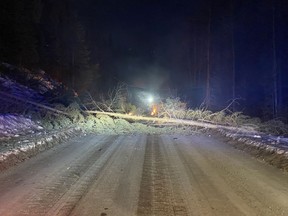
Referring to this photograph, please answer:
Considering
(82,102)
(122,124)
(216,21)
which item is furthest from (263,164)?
(216,21)

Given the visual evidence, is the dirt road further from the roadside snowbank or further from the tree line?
the tree line

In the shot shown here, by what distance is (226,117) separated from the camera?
62.5ft

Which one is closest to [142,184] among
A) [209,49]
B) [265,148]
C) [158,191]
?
[158,191]

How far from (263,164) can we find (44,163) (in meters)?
6.33

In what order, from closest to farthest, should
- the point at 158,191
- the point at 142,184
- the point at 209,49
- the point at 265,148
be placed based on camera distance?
the point at 158,191 < the point at 142,184 < the point at 265,148 < the point at 209,49

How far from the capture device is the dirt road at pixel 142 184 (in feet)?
19.6

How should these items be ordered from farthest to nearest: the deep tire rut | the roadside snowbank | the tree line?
the tree line → the roadside snowbank → the deep tire rut

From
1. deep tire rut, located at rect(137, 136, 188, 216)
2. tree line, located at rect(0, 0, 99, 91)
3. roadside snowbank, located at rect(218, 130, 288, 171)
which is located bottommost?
deep tire rut, located at rect(137, 136, 188, 216)

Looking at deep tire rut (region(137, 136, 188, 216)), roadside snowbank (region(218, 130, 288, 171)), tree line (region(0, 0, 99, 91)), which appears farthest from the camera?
tree line (region(0, 0, 99, 91))

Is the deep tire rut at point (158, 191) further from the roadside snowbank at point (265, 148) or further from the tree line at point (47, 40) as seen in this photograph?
the tree line at point (47, 40)

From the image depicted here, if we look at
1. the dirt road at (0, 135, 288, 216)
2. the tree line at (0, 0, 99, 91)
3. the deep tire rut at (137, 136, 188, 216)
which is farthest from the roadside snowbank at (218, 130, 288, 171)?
the tree line at (0, 0, 99, 91)

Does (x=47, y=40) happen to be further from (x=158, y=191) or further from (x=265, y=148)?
(x=158, y=191)

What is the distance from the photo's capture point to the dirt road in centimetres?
598

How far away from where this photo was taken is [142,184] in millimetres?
7516
